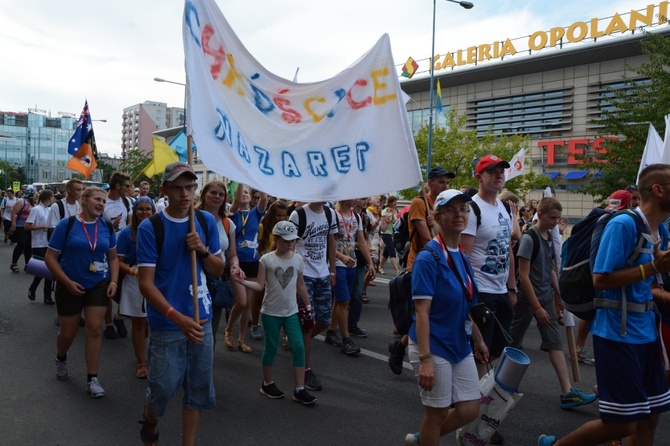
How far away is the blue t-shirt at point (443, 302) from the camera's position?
132 inches

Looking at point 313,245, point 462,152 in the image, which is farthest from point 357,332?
point 462,152

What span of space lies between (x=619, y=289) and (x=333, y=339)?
4167 millimetres

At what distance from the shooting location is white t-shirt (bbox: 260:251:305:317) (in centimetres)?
507

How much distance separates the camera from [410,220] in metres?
5.67

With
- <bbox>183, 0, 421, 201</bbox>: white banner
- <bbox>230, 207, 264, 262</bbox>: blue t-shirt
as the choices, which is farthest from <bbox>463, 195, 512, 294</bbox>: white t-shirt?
<bbox>230, 207, 264, 262</bbox>: blue t-shirt

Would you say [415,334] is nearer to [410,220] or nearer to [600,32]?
[410,220]

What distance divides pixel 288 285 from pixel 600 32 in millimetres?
34698

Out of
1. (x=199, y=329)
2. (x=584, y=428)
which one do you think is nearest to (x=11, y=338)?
(x=199, y=329)

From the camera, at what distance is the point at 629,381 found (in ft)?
10.4

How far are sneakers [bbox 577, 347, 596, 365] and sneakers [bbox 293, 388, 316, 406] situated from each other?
3.25m

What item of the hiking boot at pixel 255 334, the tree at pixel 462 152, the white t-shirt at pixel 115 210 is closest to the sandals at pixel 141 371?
the hiking boot at pixel 255 334

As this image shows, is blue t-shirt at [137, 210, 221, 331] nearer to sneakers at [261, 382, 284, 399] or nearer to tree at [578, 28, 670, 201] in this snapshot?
sneakers at [261, 382, 284, 399]

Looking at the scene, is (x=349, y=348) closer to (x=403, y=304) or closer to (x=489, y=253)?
(x=489, y=253)

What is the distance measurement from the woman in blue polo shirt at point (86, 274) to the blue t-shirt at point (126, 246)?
368mm
